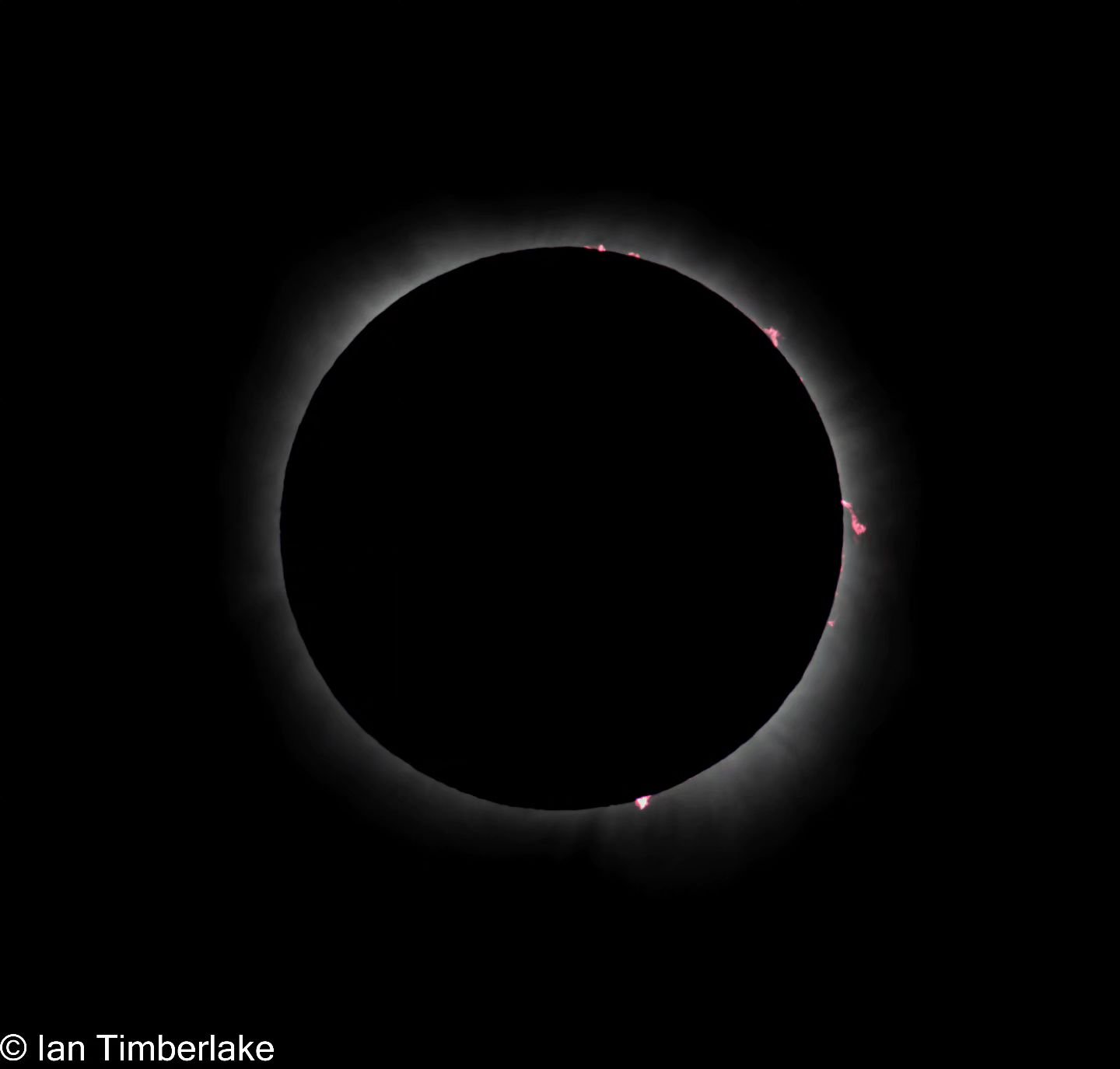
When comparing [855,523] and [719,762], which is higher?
[855,523]

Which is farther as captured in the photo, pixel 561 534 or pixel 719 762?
pixel 719 762

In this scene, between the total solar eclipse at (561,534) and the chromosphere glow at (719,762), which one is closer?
the total solar eclipse at (561,534)

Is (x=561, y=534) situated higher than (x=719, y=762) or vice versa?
(x=561, y=534)

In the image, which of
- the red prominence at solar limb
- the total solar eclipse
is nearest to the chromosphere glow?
the red prominence at solar limb

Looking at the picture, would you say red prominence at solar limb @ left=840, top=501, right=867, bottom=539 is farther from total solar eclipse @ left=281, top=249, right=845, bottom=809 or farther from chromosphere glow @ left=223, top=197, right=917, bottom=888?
total solar eclipse @ left=281, top=249, right=845, bottom=809

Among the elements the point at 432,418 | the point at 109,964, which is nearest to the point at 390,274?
the point at 432,418

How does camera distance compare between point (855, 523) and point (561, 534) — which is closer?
point (561, 534)

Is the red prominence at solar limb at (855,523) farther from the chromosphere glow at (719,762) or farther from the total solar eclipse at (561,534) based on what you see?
the total solar eclipse at (561,534)

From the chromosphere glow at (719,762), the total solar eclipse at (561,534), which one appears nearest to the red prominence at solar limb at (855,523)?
the chromosphere glow at (719,762)
